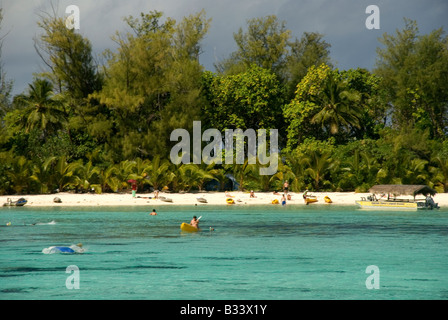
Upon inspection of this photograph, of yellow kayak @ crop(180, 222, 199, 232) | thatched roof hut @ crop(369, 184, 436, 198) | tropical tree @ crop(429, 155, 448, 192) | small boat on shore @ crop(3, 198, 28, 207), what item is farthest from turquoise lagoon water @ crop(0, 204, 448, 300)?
tropical tree @ crop(429, 155, 448, 192)

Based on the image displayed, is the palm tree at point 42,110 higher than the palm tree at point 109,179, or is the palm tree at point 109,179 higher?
the palm tree at point 42,110

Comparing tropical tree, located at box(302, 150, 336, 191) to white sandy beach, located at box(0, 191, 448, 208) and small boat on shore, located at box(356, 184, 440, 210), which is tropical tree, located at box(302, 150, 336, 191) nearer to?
white sandy beach, located at box(0, 191, 448, 208)

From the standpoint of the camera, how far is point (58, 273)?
17000 millimetres

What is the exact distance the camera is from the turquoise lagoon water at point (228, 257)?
1498cm

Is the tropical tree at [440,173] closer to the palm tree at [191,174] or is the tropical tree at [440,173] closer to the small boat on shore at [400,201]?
the small boat on shore at [400,201]

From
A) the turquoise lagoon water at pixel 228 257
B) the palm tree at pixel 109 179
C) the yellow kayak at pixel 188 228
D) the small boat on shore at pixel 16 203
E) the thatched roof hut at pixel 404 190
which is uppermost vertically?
the palm tree at pixel 109 179

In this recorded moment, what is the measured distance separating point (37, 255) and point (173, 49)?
33.8 m

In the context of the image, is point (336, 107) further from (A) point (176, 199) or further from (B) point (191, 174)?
(A) point (176, 199)

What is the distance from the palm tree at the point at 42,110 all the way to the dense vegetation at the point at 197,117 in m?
0.10

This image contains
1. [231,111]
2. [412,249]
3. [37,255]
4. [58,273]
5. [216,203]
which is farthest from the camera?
[231,111]

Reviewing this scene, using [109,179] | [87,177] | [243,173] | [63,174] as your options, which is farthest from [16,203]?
[243,173]

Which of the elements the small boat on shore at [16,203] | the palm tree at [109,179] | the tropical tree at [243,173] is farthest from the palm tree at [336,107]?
the small boat on shore at [16,203]
